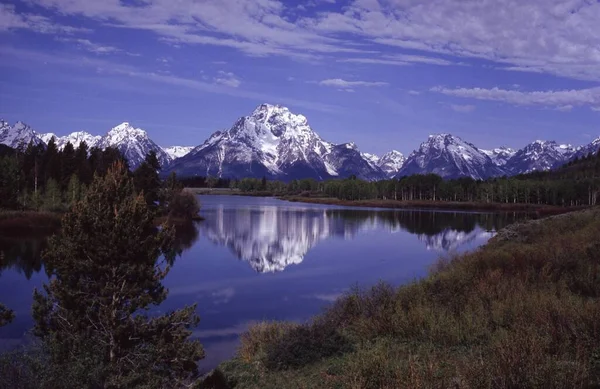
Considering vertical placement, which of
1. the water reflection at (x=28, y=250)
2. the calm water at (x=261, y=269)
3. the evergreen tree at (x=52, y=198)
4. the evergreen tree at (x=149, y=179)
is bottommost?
the calm water at (x=261, y=269)

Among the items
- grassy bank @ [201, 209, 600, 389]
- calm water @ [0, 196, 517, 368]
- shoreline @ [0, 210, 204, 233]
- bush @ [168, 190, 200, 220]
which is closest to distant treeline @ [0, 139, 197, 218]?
bush @ [168, 190, 200, 220]

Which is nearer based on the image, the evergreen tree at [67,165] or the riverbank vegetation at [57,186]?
the riverbank vegetation at [57,186]

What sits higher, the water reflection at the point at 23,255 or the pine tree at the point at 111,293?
the pine tree at the point at 111,293

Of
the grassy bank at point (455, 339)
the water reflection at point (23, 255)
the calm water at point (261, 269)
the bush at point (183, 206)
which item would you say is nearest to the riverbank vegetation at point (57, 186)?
the bush at point (183, 206)

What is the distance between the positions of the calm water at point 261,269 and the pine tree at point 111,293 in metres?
1.89

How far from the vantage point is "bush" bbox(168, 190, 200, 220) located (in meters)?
90.5

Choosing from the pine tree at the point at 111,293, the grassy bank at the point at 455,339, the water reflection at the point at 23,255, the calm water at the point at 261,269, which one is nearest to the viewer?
the grassy bank at the point at 455,339

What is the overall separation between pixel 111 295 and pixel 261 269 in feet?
82.3

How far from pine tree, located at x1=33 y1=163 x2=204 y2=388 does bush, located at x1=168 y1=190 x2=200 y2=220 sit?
227ft

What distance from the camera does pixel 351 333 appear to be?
15305 mm

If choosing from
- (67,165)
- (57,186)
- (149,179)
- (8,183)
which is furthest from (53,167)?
(149,179)

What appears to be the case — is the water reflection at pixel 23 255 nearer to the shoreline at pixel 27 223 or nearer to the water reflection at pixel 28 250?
the water reflection at pixel 28 250

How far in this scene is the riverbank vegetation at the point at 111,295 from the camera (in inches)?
701

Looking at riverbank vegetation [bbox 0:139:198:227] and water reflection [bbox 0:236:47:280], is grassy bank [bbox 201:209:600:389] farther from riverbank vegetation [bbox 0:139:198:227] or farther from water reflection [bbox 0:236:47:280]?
riverbank vegetation [bbox 0:139:198:227]
